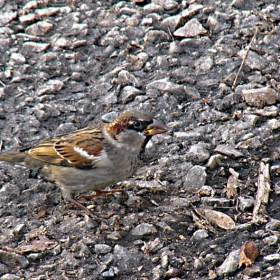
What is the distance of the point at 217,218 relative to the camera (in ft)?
14.4

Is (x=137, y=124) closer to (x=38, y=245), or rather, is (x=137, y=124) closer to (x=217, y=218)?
(x=217, y=218)

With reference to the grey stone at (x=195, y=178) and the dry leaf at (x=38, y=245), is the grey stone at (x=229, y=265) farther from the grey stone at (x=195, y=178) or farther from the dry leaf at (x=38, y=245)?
the dry leaf at (x=38, y=245)

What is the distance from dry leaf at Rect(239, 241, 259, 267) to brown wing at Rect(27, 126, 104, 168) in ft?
5.00

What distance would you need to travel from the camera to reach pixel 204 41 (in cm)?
622

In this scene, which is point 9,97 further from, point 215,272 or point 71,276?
point 215,272

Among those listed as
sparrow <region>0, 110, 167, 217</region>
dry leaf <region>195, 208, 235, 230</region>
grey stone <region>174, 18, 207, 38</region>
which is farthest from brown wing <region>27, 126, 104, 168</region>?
grey stone <region>174, 18, 207, 38</region>

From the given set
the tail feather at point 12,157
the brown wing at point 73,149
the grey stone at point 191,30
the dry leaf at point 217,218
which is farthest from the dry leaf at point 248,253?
the grey stone at point 191,30

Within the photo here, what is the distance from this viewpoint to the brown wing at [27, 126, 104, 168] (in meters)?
4.99

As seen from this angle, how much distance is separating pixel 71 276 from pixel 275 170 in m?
1.80

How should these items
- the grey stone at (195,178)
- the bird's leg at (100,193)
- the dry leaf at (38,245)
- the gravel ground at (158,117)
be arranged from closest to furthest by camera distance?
the gravel ground at (158,117) < the dry leaf at (38,245) < the grey stone at (195,178) < the bird's leg at (100,193)

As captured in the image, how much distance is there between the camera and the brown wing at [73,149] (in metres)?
4.99

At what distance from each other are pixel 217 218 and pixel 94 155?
1.19 metres

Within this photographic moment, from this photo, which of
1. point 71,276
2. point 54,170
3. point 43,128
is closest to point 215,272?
point 71,276

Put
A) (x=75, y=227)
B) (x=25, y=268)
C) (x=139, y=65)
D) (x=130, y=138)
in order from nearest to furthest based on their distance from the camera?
(x=25, y=268) < (x=75, y=227) < (x=130, y=138) < (x=139, y=65)
